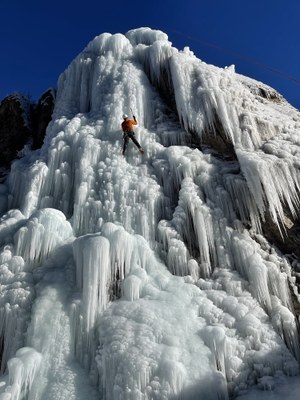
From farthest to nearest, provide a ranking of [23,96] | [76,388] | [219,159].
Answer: [23,96] < [219,159] < [76,388]

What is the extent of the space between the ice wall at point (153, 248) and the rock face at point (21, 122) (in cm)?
Result: 144

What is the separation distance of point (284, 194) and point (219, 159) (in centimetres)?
187

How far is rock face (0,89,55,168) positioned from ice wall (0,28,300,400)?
1.44m

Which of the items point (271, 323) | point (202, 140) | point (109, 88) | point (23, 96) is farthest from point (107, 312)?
point (23, 96)

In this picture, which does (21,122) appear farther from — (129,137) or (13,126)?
(129,137)

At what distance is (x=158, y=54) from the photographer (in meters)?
11.5

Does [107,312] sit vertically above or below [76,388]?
above

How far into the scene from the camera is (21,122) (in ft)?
44.7

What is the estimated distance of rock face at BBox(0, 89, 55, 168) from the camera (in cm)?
1288

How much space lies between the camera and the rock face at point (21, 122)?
12875 mm

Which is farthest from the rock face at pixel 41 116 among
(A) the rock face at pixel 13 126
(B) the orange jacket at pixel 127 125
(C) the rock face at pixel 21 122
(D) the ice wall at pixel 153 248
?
(B) the orange jacket at pixel 127 125

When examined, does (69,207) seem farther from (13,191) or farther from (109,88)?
(109,88)

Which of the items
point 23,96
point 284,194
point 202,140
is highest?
point 23,96

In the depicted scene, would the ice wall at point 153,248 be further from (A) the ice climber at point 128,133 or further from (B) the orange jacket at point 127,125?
(B) the orange jacket at point 127,125
